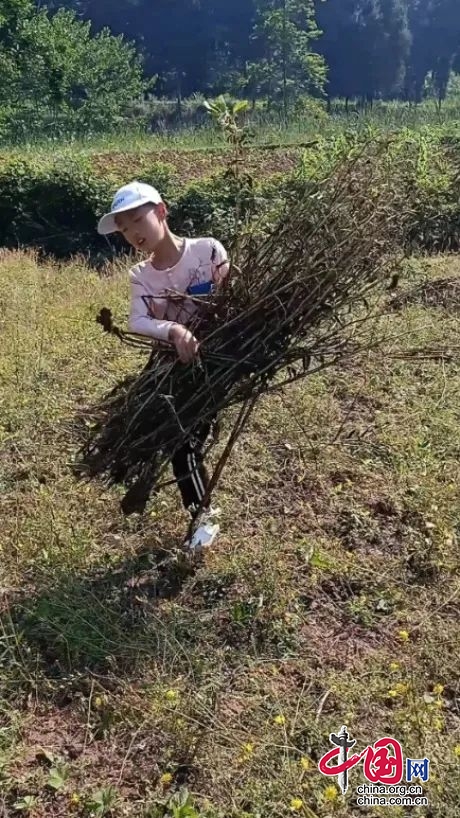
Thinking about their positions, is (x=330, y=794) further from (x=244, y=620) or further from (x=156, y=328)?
(x=156, y=328)

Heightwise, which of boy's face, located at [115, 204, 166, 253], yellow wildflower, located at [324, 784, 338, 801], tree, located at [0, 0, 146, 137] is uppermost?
tree, located at [0, 0, 146, 137]

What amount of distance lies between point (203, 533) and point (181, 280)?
34.3 inches

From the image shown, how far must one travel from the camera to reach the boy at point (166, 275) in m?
1.93

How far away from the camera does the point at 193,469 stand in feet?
7.41

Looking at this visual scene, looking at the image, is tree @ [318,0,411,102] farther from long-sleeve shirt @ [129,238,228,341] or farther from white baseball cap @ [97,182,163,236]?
white baseball cap @ [97,182,163,236]

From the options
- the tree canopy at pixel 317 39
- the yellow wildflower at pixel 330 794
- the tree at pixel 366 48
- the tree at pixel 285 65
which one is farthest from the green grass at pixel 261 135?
the tree at pixel 366 48

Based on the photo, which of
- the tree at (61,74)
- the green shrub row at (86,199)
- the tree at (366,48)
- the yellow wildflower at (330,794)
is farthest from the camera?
the tree at (366,48)

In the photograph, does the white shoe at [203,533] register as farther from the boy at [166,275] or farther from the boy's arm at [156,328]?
the boy's arm at [156,328]

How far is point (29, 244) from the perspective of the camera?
8.81m

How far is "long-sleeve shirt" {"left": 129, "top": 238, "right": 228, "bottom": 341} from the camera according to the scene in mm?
2070

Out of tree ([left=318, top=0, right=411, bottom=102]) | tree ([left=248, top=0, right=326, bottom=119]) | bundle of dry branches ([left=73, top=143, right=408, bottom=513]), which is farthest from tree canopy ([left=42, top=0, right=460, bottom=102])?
bundle of dry branches ([left=73, top=143, right=408, bottom=513])
